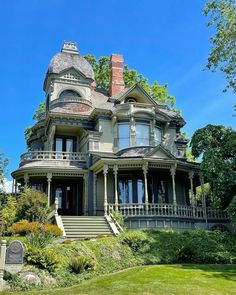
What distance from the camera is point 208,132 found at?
25141 mm

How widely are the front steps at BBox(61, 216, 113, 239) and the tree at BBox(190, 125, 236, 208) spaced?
755 cm

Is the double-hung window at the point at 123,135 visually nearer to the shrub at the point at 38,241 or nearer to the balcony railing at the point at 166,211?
the balcony railing at the point at 166,211

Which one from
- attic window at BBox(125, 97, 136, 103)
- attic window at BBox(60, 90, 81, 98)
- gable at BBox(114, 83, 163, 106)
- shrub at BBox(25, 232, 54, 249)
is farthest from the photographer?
attic window at BBox(60, 90, 81, 98)

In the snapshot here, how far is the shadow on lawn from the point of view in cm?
1385

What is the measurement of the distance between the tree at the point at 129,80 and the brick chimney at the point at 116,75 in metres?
8.45

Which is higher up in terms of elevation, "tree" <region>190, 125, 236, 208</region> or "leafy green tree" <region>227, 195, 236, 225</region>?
"tree" <region>190, 125, 236, 208</region>

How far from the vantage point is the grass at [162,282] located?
37.2ft

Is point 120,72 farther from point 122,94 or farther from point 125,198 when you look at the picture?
point 125,198

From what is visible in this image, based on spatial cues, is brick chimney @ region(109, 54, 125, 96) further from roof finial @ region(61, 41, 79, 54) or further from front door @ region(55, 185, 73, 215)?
front door @ region(55, 185, 73, 215)

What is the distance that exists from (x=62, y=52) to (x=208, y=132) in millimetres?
15907

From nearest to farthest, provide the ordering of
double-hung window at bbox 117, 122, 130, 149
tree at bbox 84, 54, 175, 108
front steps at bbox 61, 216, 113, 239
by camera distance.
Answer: front steps at bbox 61, 216, 113, 239 → double-hung window at bbox 117, 122, 130, 149 → tree at bbox 84, 54, 175, 108

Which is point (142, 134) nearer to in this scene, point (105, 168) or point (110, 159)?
point (110, 159)

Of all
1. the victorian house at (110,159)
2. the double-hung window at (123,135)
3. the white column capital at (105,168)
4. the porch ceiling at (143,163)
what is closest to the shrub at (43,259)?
the victorian house at (110,159)

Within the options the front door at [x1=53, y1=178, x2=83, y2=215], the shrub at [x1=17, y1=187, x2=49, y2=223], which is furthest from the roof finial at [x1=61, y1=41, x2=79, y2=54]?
the shrub at [x1=17, y1=187, x2=49, y2=223]
